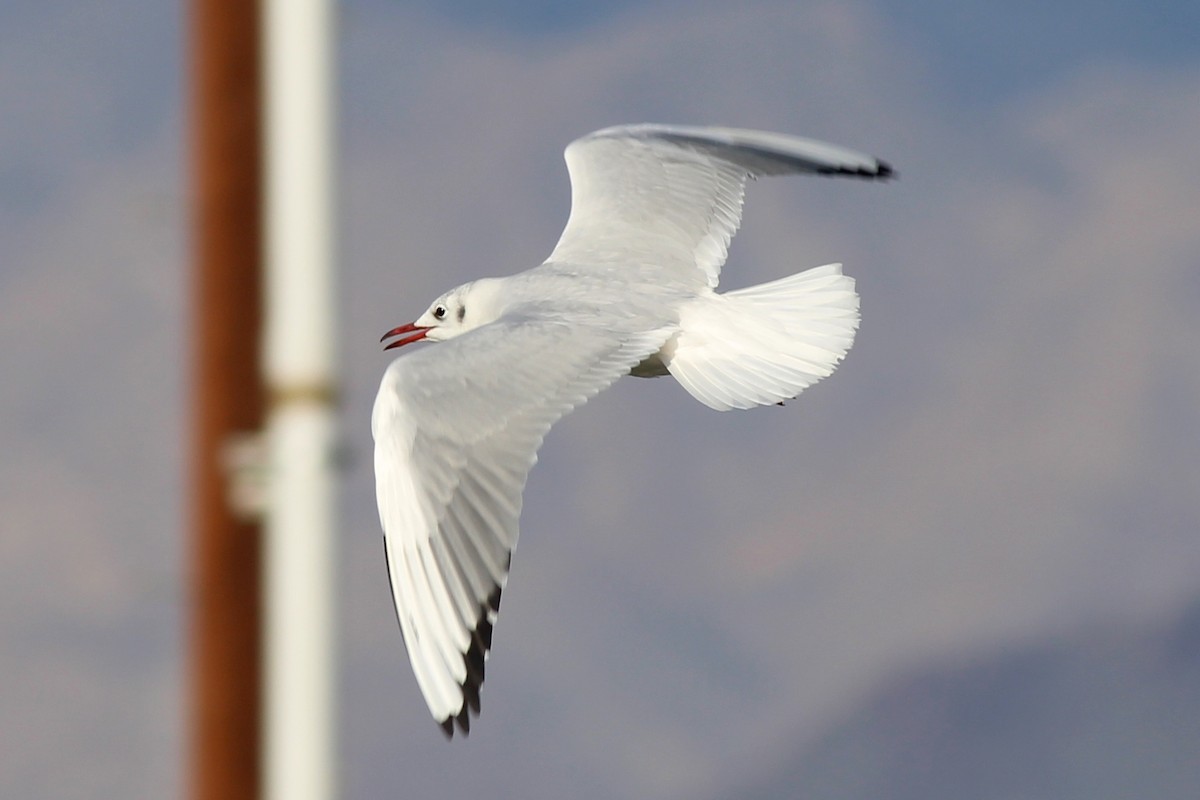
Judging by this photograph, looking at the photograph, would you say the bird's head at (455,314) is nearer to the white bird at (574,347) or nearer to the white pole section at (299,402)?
the white bird at (574,347)

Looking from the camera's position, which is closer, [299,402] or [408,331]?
[299,402]

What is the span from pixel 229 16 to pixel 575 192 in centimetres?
356

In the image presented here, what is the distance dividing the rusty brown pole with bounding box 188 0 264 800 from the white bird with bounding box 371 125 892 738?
3.03 feet

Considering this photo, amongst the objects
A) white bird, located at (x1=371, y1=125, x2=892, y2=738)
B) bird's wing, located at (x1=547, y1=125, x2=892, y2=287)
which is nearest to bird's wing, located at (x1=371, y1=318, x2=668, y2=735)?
white bird, located at (x1=371, y1=125, x2=892, y2=738)

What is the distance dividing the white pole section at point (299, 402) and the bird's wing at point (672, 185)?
2.98 metres

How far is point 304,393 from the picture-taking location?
7.56ft

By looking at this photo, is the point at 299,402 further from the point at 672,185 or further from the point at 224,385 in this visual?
the point at 672,185

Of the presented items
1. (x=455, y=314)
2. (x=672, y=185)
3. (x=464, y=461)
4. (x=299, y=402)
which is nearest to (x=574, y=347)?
(x=464, y=461)

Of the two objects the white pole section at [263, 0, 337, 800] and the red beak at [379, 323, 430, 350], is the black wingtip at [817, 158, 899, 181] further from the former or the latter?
the white pole section at [263, 0, 337, 800]

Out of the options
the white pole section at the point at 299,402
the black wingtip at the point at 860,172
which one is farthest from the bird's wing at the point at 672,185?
the white pole section at the point at 299,402

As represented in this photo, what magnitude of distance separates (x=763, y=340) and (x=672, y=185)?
3.75ft

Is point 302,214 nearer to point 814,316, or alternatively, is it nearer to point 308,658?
point 308,658

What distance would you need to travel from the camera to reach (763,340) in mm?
4898

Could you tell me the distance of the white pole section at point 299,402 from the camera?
2195 millimetres
